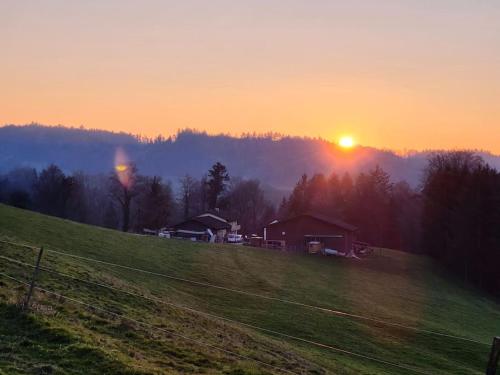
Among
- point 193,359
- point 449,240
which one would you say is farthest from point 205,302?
point 449,240

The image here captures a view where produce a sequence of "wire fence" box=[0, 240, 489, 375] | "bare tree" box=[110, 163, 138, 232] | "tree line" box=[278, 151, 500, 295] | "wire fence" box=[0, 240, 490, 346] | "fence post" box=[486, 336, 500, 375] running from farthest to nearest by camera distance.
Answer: "bare tree" box=[110, 163, 138, 232]
"tree line" box=[278, 151, 500, 295]
"wire fence" box=[0, 240, 490, 346]
"wire fence" box=[0, 240, 489, 375]
"fence post" box=[486, 336, 500, 375]

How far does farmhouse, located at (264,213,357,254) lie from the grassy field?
869 centimetres

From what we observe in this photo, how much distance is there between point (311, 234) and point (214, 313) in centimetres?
4904

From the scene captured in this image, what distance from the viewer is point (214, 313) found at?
2619 cm

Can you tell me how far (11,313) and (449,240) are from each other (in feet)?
263

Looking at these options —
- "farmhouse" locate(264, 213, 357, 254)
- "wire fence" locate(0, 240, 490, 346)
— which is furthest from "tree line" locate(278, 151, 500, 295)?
"wire fence" locate(0, 240, 490, 346)

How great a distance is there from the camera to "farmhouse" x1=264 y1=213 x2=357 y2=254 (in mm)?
72625

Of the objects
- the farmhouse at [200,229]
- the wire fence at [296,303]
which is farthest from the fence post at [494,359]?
the farmhouse at [200,229]

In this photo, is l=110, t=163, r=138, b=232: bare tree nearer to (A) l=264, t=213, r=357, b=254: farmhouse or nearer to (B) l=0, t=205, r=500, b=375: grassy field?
(A) l=264, t=213, r=357, b=254: farmhouse

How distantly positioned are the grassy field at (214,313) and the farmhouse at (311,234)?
8.69 metres

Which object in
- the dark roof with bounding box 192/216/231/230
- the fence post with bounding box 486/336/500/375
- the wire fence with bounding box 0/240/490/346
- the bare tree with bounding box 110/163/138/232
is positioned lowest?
the wire fence with bounding box 0/240/490/346

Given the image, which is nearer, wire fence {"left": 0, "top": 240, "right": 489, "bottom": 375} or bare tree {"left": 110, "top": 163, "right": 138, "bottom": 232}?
wire fence {"left": 0, "top": 240, "right": 489, "bottom": 375}

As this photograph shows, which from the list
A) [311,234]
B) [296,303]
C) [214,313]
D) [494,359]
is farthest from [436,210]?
[494,359]

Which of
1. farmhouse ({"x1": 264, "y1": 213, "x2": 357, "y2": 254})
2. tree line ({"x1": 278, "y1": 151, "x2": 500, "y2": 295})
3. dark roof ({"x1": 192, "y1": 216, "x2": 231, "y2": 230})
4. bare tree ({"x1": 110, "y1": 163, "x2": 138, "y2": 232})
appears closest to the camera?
farmhouse ({"x1": 264, "y1": 213, "x2": 357, "y2": 254})
